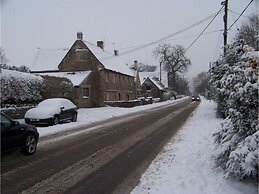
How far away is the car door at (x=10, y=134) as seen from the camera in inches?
365

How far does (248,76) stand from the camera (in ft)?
20.7

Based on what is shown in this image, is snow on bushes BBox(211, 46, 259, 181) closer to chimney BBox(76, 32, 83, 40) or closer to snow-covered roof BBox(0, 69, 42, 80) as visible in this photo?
snow-covered roof BBox(0, 69, 42, 80)

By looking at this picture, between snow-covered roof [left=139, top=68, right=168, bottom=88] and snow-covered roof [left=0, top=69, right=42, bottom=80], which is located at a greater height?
snow-covered roof [left=139, top=68, right=168, bottom=88]

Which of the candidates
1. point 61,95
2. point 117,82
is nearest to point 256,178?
point 61,95

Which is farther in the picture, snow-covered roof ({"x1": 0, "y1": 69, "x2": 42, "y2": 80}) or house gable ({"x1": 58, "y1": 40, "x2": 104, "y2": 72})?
house gable ({"x1": 58, "y1": 40, "x2": 104, "y2": 72})

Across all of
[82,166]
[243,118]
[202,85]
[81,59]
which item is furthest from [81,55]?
[202,85]

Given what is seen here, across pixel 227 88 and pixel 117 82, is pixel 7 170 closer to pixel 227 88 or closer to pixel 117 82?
pixel 227 88

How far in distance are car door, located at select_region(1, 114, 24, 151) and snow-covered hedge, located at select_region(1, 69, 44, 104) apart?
13.8m

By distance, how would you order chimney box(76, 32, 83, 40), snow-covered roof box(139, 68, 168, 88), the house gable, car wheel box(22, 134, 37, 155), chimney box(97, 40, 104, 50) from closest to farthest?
car wheel box(22, 134, 37, 155), the house gable, chimney box(76, 32, 83, 40), chimney box(97, 40, 104, 50), snow-covered roof box(139, 68, 168, 88)

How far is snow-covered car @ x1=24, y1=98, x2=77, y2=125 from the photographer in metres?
19.4

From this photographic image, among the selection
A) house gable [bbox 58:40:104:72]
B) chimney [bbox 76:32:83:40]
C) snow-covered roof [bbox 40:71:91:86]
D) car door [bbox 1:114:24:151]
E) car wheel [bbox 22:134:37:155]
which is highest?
chimney [bbox 76:32:83:40]

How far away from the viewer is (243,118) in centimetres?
657

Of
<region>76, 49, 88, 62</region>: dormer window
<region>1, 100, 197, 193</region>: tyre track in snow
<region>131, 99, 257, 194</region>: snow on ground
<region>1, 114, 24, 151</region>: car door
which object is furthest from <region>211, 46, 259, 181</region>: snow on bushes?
<region>76, 49, 88, 62</region>: dormer window

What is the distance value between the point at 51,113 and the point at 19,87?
630 cm
